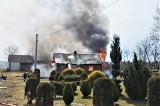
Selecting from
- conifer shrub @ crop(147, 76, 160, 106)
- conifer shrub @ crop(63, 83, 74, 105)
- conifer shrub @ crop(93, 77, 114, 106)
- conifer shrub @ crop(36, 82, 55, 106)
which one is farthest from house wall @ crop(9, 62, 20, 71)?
conifer shrub @ crop(147, 76, 160, 106)

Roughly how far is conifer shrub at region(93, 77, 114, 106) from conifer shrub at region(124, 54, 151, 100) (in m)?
7.97

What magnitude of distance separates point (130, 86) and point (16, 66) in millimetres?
81420

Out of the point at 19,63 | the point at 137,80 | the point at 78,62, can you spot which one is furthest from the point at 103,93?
the point at 19,63

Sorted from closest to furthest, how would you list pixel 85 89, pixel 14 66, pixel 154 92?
pixel 154 92, pixel 85 89, pixel 14 66

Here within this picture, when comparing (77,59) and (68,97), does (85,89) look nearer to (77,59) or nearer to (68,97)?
(68,97)

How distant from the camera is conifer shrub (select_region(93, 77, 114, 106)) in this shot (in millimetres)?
15188

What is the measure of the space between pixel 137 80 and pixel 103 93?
27.6 ft

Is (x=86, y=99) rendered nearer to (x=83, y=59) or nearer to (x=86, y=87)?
(x=86, y=87)

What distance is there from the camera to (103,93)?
15258 mm

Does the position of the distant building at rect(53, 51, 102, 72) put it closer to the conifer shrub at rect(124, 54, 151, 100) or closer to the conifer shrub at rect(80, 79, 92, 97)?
the conifer shrub at rect(80, 79, 92, 97)

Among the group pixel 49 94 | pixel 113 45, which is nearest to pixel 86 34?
pixel 113 45

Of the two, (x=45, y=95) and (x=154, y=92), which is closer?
(x=154, y=92)

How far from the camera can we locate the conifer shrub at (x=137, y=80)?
22.9m

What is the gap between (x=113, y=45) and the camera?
38.0 metres
